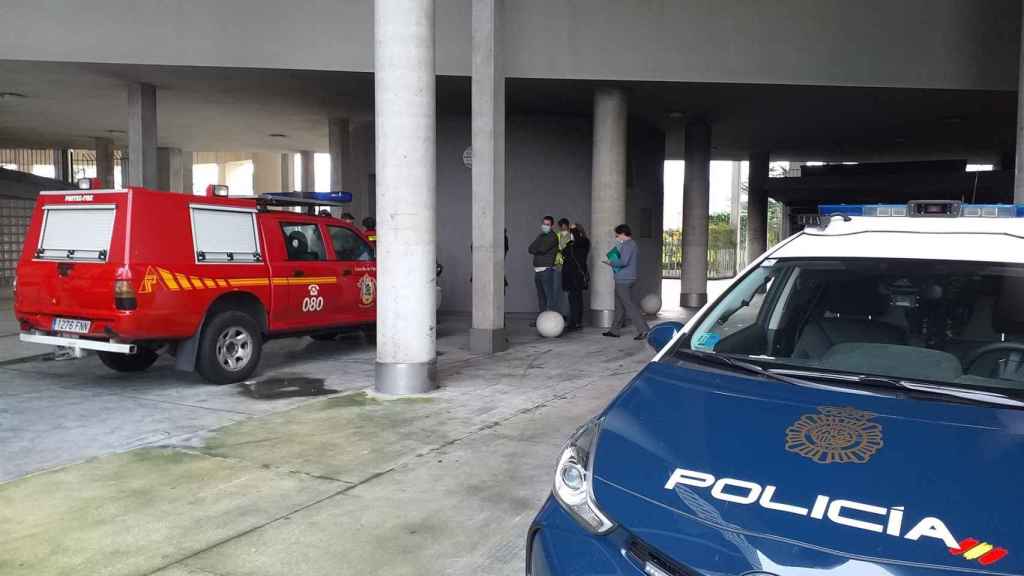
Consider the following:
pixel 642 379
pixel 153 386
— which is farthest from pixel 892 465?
pixel 153 386

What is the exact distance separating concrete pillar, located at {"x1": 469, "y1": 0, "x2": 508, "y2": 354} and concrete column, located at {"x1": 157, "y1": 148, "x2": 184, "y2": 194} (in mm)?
Answer: 17900

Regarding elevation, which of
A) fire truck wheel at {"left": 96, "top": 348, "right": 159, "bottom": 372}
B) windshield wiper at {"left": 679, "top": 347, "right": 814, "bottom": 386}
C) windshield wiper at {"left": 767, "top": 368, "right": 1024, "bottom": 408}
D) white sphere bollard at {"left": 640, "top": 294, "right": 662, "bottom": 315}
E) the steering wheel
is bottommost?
fire truck wheel at {"left": 96, "top": 348, "right": 159, "bottom": 372}

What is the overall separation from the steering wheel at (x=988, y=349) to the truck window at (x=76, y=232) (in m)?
7.01

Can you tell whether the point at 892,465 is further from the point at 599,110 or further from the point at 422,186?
the point at 599,110

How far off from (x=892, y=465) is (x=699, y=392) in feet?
2.46

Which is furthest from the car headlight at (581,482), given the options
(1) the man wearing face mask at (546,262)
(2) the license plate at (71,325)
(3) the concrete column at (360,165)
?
(3) the concrete column at (360,165)

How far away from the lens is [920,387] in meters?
2.85

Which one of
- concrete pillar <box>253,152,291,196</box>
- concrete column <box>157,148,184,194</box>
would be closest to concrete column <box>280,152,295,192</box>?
concrete pillar <box>253,152,291,196</box>

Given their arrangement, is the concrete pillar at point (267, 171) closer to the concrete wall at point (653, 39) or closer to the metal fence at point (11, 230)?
the metal fence at point (11, 230)

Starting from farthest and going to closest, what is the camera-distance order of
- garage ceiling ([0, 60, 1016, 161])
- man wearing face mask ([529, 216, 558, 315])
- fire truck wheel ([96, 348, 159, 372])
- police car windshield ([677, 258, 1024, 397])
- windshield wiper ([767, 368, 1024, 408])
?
1. garage ceiling ([0, 60, 1016, 161])
2. man wearing face mask ([529, 216, 558, 315])
3. fire truck wheel ([96, 348, 159, 372])
4. police car windshield ([677, 258, 1024, 397])
5. windshield wiper ([767, 368, 1024, 408])

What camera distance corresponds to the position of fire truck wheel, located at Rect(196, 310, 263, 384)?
7.92 m

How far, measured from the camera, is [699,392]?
9.43ft

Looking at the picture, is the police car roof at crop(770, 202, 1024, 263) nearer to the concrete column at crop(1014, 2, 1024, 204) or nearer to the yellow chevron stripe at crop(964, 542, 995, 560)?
the yellow chevron stripe at crop(964, 542, 995, 560)

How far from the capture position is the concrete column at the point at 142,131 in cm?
1421
